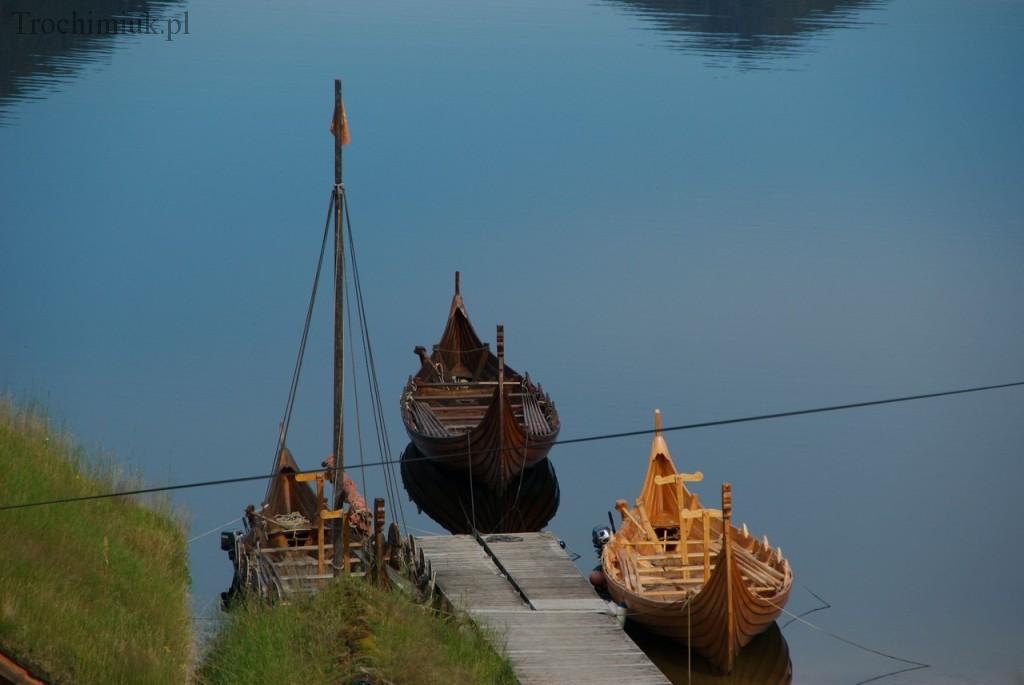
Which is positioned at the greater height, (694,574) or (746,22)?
(746,22)

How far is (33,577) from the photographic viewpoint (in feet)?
41.8

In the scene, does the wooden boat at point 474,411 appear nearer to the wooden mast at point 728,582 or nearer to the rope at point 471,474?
the rope at point 471,474

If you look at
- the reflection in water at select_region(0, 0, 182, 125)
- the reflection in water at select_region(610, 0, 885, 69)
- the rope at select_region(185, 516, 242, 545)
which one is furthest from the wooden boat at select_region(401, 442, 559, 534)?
the reflection in water at select_region(610, 0, 885, 69)

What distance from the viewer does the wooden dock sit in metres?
14.3

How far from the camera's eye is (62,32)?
51.1 meters

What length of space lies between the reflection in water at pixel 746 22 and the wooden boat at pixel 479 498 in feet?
99.4

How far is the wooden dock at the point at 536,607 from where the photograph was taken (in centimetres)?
1427

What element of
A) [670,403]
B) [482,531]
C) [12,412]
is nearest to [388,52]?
[670,403]

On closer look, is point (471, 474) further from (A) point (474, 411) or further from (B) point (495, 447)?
(A) point (474, 411)

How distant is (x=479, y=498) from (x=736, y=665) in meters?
5.78

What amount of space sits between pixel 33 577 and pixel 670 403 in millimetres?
13148

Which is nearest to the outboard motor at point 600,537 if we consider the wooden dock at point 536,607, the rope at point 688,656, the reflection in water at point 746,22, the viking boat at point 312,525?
the wooden dock at point 536,607

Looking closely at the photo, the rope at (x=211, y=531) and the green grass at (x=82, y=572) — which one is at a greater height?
the green grass at (x=82, y=572)

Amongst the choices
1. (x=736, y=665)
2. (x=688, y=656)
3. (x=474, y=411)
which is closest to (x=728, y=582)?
(x=688, y=656)
